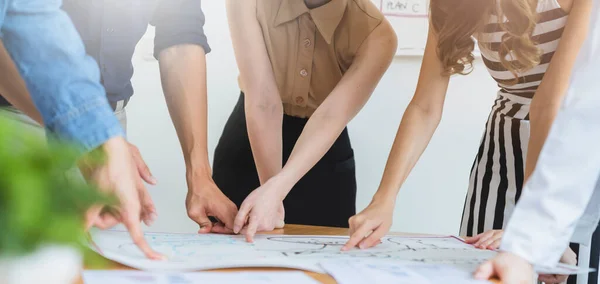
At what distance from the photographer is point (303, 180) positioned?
1.44m

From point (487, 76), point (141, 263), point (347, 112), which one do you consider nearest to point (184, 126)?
point (347, 112)

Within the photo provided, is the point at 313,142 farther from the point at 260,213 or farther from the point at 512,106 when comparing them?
the point at 512,106

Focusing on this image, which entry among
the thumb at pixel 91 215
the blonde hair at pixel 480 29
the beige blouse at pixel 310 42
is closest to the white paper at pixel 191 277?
the thumb at pixel 91 215

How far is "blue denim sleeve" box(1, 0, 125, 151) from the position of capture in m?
0.51

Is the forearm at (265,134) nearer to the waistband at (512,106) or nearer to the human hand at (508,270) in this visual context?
the waistband at (512,106)

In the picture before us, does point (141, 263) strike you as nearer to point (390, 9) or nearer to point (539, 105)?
point (539, 105)

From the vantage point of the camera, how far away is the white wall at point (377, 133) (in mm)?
1651

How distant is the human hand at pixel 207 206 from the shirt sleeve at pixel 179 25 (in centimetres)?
25

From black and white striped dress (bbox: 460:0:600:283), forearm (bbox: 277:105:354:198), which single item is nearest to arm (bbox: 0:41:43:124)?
forearm (bbox: 277:105:354:198)

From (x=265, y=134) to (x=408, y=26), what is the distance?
2.35 feet

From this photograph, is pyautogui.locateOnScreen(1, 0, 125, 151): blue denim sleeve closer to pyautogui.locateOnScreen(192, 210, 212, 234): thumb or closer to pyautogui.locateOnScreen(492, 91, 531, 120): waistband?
pyautogui.locateOnScreen(192, 210, 212, 234): thumb

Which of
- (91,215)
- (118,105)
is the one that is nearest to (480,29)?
(118,105)

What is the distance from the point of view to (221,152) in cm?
147

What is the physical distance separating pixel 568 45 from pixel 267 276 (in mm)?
583
